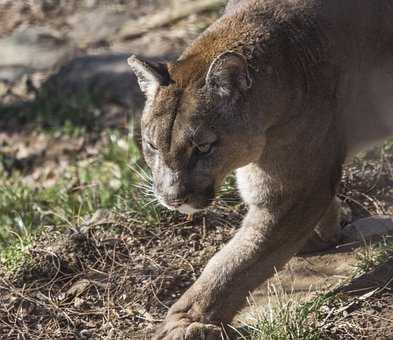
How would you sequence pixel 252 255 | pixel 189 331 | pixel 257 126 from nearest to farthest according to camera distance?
1. pixel 189 331
2. pixel 257 126
3. pixel 252 255

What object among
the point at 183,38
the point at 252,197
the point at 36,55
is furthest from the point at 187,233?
the point at 36,55

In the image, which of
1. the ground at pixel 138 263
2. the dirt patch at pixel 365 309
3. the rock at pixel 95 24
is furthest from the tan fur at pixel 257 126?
the rock at pixel 95 24

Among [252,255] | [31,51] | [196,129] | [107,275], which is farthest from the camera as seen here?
[31,51]

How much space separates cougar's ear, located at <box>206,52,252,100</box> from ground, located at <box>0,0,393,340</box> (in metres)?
1.19

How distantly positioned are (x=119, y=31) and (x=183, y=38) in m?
1.35

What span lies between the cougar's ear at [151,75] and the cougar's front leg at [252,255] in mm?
793

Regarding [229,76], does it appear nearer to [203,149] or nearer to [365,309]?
[203,149]

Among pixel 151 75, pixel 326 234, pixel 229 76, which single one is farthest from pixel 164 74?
pixel 326 234

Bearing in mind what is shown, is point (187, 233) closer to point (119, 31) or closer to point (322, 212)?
point (322, 212)

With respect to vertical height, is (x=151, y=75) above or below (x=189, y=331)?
above

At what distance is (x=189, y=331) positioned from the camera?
17.3 ft

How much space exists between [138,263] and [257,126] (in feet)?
4.85

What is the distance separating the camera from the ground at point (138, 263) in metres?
5.38

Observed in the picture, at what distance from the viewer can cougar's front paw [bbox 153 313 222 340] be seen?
528cm
